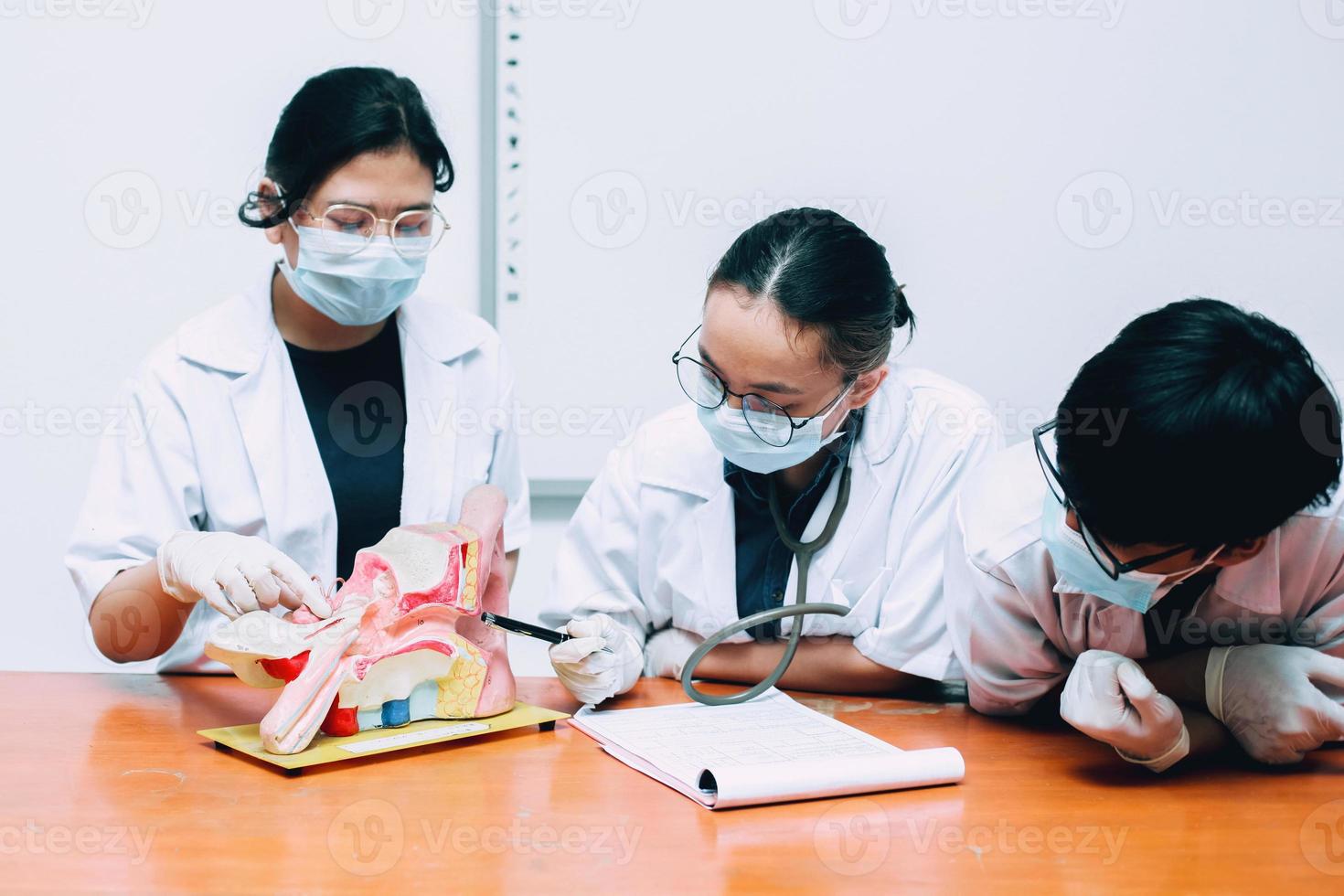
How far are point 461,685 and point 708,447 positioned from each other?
1.81 feet

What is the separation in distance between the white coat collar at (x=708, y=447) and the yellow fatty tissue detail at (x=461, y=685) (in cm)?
44

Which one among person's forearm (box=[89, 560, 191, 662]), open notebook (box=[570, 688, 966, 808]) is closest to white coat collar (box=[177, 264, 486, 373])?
person's forearm (box=[89, 560, 191, 662])

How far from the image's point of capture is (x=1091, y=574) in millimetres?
1200

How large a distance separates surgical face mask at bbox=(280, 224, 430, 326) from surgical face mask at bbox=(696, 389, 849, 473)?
1.67 feet

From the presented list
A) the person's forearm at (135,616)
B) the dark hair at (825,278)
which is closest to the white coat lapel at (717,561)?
the dark hair at (825,278)

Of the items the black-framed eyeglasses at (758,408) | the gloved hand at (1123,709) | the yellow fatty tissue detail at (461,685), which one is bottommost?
the yellow fatty tissue detail at (461,685)

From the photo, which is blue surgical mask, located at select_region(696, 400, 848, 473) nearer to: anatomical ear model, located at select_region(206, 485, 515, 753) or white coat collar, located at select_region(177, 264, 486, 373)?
anatomical ear model, located at select_region(206, 485, 515, 753)

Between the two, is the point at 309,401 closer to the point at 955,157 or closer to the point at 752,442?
the point at 752,442

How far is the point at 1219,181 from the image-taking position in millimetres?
2416

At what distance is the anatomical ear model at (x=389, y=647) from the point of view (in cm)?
125

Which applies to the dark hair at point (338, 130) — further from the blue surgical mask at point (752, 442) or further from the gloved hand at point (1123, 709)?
the gloved hand at point (1123, 709)

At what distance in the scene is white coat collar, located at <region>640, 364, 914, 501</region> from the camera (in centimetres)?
167

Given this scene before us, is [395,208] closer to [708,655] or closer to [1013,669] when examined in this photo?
[708,655]

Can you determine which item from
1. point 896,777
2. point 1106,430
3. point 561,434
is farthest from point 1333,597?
point 561,434
